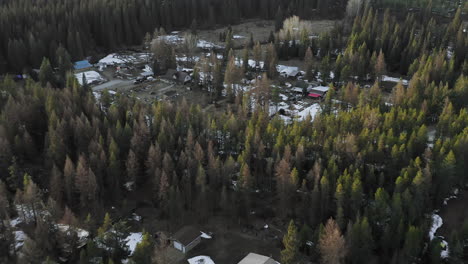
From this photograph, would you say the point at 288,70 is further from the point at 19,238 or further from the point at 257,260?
the point at 19,238

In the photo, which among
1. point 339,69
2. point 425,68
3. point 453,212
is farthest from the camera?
point 339,69

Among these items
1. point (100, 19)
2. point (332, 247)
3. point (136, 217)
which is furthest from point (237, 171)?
point (100, 19)

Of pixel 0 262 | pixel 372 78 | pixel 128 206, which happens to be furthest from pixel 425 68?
pixel 0 262

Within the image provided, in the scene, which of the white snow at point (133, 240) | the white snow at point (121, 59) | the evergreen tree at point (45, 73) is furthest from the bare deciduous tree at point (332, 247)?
the white snow at point (121, 59)

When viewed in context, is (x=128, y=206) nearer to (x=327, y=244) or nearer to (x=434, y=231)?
(x=327, y=244)

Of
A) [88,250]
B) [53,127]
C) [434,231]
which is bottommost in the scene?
[434,231]

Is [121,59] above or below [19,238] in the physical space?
above
